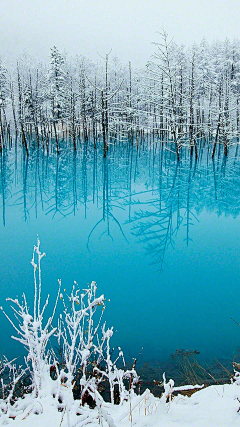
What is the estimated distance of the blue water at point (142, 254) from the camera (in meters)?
5.03

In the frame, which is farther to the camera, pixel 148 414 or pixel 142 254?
pixel 142 254

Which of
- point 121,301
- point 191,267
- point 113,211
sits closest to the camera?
point 121,301

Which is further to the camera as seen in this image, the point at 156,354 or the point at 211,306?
the point at 211,306

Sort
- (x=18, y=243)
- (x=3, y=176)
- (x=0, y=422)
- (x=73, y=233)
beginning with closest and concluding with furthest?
(x=0, y=422)
(x=18, y=243)
(x=73, y=233)
(x=3, y=176)

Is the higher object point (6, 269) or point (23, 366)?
point (6, 269)

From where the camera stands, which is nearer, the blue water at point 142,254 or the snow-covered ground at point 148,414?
the snow-covered ground at point 148,414

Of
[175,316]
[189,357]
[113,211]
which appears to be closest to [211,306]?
[175,316]

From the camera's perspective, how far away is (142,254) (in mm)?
8031

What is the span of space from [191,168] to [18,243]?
17782 mm

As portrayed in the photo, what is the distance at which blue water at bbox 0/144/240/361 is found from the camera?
503 centimetres

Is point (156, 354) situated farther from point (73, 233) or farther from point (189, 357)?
point (73, 233)

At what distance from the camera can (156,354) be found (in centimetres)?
454

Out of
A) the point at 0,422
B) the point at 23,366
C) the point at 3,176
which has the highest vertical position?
the point at 3,176

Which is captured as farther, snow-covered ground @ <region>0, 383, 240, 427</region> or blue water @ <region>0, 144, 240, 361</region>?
blue water @ <region>0, 144, 240, 361</region>
